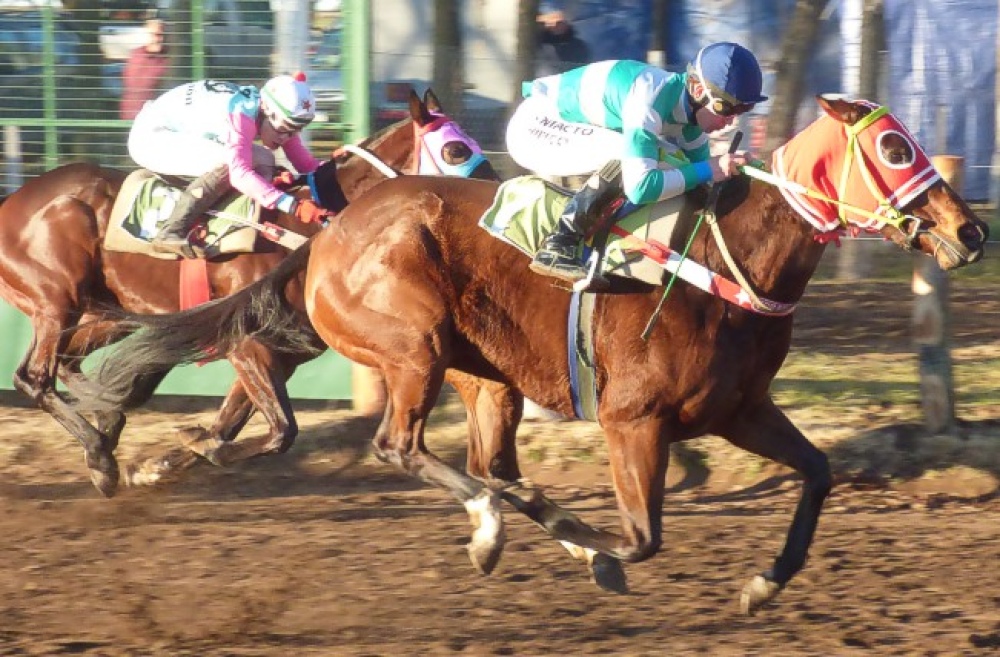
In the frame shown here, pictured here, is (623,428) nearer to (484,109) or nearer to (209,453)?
(209,453)

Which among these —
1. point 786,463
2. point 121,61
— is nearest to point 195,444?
point 121,61

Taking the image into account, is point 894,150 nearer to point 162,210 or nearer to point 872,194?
point 872,194

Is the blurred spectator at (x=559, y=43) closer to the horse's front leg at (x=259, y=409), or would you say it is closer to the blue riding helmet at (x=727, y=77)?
the horse's front leg at (x=259, y=409)

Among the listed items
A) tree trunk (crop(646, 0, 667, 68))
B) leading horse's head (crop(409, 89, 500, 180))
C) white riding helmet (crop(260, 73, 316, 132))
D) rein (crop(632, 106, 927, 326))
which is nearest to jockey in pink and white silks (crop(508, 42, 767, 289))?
rein (crop(632, 106, 927, 326))

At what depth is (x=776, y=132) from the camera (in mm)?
11008

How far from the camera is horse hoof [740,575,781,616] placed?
217 inches

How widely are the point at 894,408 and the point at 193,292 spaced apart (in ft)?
11.6

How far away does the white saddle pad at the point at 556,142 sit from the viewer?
5719 millimetres

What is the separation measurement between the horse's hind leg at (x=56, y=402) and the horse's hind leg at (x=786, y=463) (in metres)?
3.26

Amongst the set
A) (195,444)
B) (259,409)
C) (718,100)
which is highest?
(718,100)

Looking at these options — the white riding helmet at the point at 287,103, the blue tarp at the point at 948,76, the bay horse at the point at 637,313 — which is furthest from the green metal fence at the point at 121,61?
the blue tarp at the point at 948,76

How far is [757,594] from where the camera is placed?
5.50 m

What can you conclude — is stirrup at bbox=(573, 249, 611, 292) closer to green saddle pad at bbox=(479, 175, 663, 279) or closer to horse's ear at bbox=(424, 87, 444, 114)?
green saddle pad at bbox=(479, 175, 663, 279)

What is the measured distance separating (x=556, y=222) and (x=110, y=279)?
3.01m
